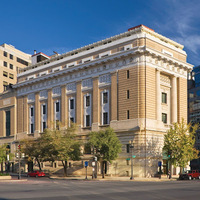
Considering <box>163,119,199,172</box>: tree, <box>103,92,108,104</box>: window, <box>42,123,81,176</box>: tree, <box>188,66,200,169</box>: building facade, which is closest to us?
<box>163,119,199,172</box>: tree

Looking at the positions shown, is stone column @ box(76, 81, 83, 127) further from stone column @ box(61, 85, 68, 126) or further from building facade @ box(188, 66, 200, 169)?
building facade @ box(188, 66, 200, 169)

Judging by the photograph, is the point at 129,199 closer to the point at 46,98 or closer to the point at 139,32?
the point at 139,32

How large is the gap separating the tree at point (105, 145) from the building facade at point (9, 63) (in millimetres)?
61154

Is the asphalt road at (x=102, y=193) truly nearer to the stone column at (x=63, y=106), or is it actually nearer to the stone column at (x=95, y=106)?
the stone column at (x=95, y=106)

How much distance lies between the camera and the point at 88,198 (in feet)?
72.4

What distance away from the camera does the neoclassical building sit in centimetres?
5647

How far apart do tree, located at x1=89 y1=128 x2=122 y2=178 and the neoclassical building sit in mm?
4570

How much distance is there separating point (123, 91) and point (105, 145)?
11.5m

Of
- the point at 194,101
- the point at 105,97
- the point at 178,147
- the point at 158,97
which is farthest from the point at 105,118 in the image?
the point at 194,101

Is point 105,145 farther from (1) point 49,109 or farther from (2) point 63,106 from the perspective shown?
(1) point 49,109

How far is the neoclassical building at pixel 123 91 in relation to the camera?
56469mm

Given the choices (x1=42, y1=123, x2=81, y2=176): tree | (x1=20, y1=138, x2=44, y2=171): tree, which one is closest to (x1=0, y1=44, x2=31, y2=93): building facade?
(x1=20, y1=138, x2=44, y2=171): tree

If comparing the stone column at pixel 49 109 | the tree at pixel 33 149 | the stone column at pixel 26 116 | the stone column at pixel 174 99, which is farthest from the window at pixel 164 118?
the stone column at pixel 26 116

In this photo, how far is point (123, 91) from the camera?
193 ft
